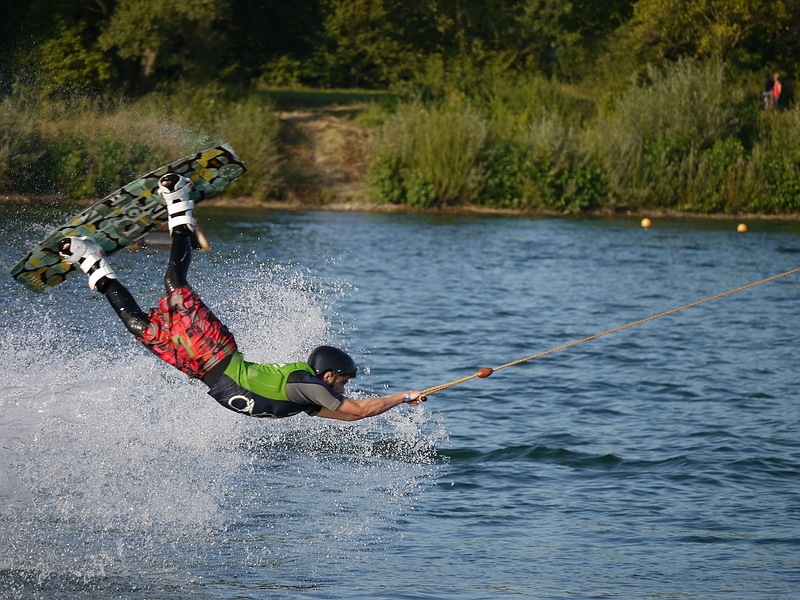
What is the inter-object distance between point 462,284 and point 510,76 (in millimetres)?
17201

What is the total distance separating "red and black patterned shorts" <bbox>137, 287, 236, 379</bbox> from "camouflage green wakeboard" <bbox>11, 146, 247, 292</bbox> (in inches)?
48.3

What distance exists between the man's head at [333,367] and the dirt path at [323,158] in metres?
24.5

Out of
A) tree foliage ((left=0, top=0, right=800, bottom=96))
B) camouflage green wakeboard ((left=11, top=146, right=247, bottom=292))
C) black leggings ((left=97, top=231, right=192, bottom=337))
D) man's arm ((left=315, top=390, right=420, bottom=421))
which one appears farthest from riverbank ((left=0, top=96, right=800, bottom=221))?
man's arm ((left=315, top=390, right=420, bottom=421))

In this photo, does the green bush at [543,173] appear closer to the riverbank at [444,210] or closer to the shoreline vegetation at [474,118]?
the shoreline vegetation at [474,118]

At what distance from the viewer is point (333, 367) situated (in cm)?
792

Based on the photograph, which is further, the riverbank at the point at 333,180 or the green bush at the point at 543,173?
the riverbank at the point at 333,180

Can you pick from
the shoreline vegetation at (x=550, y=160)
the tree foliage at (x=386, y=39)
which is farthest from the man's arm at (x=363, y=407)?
the tree foliage at (x=386, y=39)

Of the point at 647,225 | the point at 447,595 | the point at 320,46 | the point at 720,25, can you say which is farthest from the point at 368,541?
the point at 320,46

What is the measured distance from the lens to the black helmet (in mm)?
7930

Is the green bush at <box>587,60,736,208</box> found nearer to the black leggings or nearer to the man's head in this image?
the black leggings

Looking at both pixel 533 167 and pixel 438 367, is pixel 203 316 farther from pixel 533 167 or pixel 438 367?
pixel 533 167

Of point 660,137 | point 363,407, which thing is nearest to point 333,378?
point 363,407

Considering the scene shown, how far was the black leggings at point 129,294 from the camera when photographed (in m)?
8.16

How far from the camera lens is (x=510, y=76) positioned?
37031 mm
